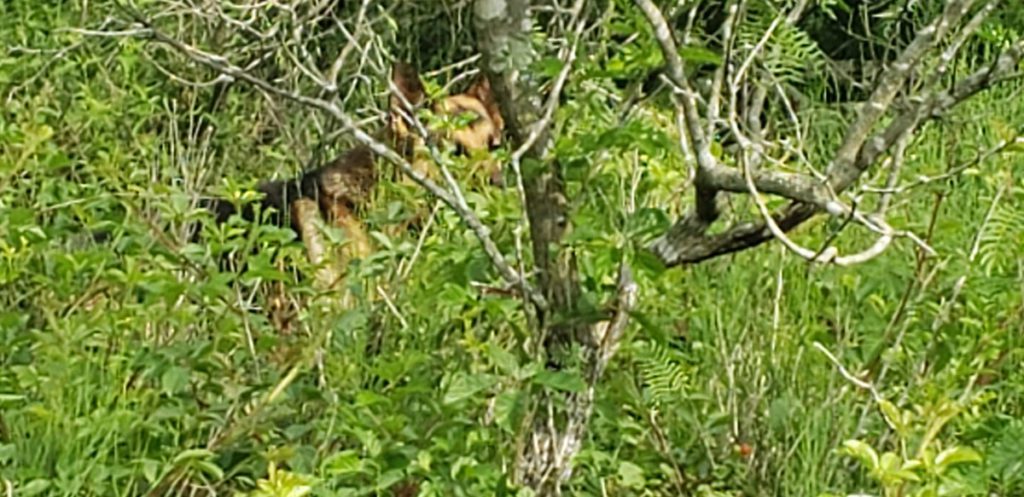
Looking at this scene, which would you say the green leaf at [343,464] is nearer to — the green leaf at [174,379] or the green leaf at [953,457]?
the green leaf at [174,379]

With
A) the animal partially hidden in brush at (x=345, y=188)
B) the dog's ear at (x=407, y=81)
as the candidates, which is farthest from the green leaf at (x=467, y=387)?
the dog's ear at (x=407, y=81)

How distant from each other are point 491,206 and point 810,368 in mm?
600

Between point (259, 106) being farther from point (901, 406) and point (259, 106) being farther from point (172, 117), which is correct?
point (901, 406)

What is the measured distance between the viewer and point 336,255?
10.6 feet

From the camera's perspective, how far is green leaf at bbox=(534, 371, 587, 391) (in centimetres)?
207

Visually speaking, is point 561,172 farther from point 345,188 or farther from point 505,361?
point 345,188

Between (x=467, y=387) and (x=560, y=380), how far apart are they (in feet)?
0.45

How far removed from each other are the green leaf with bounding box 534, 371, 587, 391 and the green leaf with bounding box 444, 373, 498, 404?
79 millimetres

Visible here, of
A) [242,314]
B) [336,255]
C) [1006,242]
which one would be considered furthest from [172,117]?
[1006,242]

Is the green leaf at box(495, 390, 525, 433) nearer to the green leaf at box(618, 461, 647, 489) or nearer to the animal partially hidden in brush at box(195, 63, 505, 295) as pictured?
the green leaf at box(618, 461, 647, 489)

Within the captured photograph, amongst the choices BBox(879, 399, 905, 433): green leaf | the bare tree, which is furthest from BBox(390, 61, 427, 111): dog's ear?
BBox(879, 399, 905, 433): green leaf

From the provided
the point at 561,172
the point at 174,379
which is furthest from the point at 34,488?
the point at 561,172

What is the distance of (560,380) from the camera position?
207 cm

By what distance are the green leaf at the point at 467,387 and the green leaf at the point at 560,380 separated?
8cm
